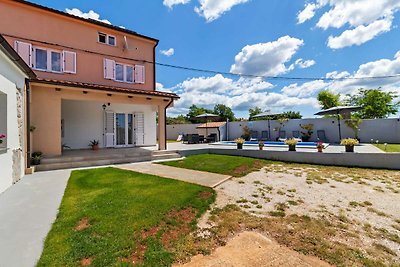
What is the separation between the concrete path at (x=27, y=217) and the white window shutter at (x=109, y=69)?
8790 millimetres

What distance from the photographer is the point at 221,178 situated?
7.57 metres

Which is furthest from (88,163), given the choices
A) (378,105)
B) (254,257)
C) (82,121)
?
(378,105)

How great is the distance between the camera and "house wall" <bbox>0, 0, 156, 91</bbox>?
11258 millimetres

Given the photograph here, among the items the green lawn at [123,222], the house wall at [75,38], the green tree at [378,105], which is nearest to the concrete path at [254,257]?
the green lawn at [123,222]

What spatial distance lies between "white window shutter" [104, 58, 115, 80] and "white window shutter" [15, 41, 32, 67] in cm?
391

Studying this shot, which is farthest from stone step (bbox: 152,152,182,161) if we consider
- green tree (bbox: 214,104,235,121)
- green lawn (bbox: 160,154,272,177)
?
green tree (bbox: 214,104,235,121)

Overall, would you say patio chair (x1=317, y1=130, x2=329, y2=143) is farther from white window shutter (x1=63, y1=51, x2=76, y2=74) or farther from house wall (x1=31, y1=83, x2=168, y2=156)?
white window shutter (x1=63, y1=51, x2=76, y2=74)

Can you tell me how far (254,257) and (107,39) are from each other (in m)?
15.8

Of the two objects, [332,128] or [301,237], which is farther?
[332,128]

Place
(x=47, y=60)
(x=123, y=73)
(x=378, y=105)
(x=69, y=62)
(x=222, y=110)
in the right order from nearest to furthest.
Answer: (x=47, y=60)
(x=69, y=62)
(x=123, y=73)
(x=378, y=105)
(x=222, y=110)

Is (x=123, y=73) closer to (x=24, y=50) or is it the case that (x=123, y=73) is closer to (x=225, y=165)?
(x=24, y=50)

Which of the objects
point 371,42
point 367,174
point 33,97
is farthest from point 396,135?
point 33,97

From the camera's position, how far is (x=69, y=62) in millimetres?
12461

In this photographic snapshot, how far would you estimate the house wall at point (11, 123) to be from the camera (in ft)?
18.5
